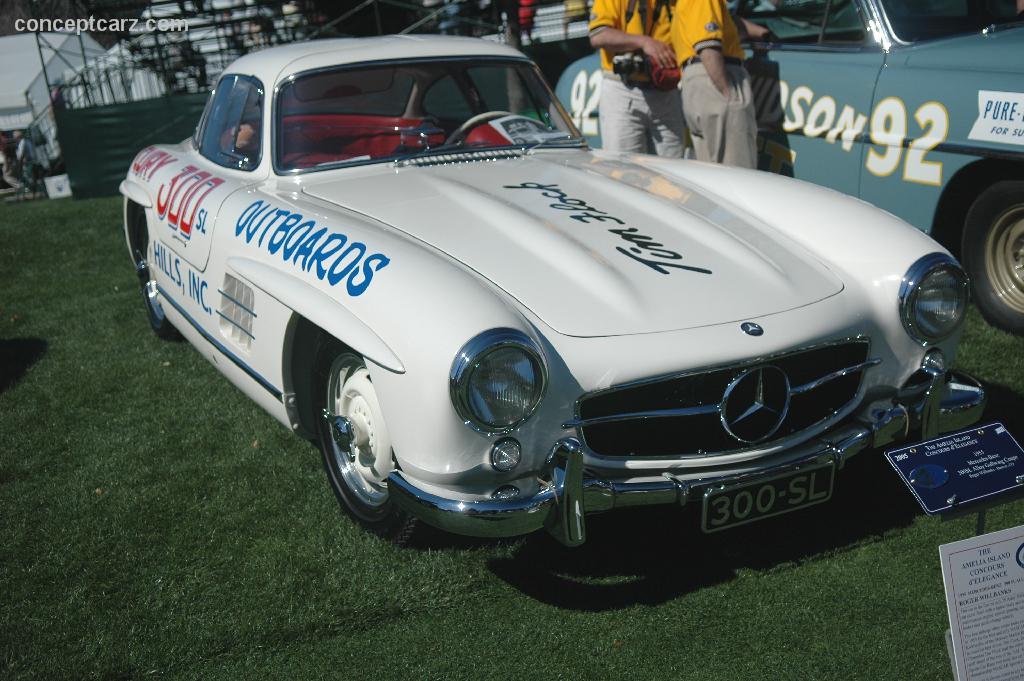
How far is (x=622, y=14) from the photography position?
17.0 ft

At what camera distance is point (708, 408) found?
2.70m

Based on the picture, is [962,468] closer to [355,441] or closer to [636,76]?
[355,441]

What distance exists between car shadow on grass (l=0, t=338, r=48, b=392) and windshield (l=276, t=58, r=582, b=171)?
2040mm

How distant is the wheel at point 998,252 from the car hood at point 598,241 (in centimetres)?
151

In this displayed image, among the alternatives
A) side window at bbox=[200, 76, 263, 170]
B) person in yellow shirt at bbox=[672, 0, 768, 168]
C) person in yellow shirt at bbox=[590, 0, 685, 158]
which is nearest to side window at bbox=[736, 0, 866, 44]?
person in yellow shirt at bbox=[672, 0, 768, 168]

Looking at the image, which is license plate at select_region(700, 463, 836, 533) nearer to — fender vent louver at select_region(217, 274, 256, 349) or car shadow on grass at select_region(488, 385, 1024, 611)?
car shadow on grass at select_region(488, 385, 1024, 611)

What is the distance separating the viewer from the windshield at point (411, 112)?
3.99 metres

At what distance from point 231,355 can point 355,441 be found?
94cm

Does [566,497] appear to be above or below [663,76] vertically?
below

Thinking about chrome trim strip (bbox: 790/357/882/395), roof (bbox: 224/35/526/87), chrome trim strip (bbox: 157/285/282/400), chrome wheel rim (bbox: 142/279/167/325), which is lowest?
chrome wheel rim (bbox: 142/279/167/325)

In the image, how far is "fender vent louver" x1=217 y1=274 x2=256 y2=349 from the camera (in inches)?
135

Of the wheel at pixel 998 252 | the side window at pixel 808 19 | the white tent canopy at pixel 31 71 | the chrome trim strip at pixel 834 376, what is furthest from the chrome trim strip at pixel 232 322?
the white tent canopy at pixel 31 71

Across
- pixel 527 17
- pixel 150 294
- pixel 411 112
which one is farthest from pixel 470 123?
pixel 527 17

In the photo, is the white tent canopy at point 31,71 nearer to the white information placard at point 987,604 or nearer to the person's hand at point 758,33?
the person's hand at point 758,33
